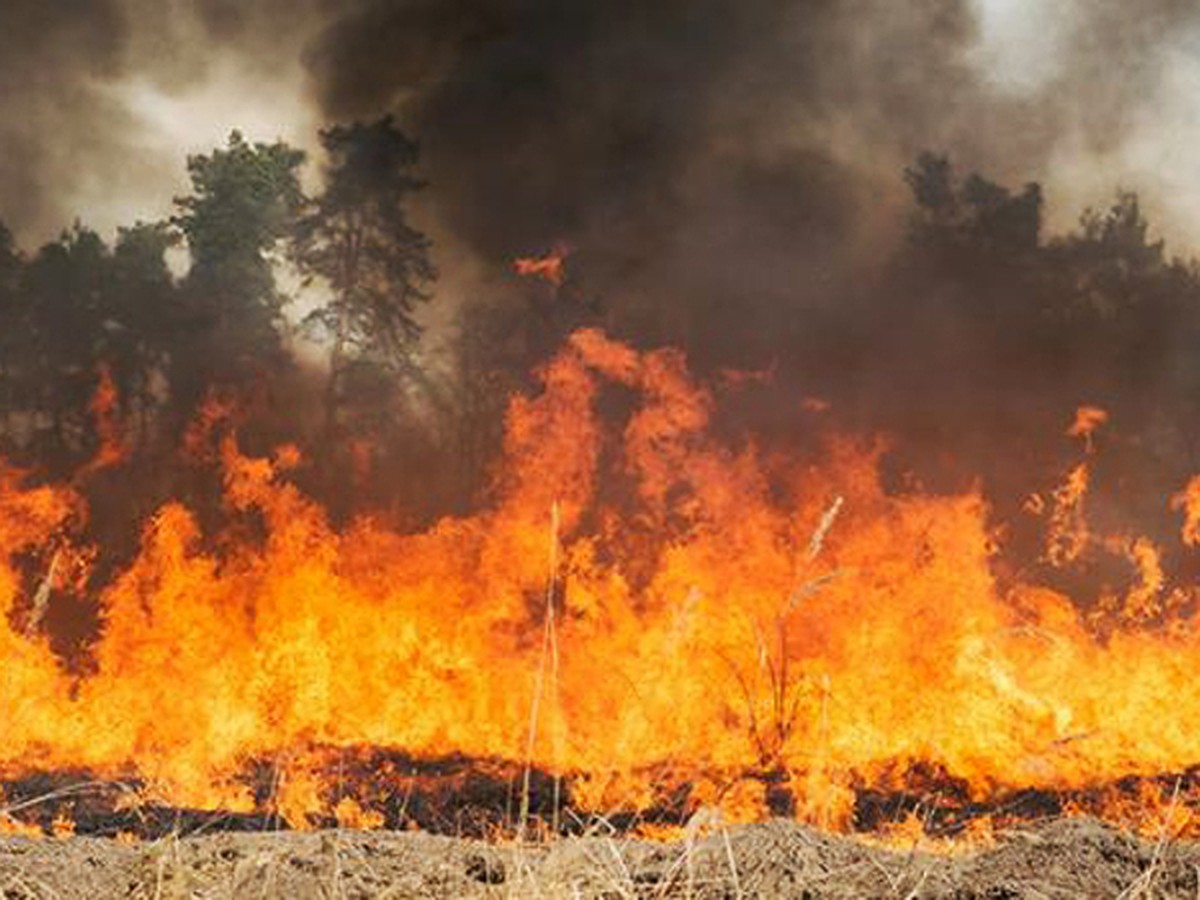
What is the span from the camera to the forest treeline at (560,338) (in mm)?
14805

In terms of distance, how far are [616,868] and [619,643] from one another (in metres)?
8.57

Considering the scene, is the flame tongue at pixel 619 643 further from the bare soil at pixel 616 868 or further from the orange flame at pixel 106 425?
the bare soil at pixel 616 868

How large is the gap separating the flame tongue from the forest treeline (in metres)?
1.06

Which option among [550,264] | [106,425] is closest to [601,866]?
[550,264]

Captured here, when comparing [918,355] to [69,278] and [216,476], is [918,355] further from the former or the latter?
[69,278]

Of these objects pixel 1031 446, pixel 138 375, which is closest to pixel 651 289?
pixel 1031 446

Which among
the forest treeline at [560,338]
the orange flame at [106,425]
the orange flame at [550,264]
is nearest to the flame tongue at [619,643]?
the forest treeline at [560,338]

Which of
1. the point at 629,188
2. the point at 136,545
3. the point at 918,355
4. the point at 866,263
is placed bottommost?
the point at 136,545

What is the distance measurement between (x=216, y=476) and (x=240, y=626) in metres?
3.81

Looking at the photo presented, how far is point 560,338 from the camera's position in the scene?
16.0 m

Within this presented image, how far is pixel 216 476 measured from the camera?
16.2m

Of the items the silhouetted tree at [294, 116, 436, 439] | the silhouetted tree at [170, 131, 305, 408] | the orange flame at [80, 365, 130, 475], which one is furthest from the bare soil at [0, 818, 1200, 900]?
the silhouetted tree at [170, 131, 305, 408]

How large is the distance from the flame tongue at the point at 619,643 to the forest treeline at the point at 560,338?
1.06 m

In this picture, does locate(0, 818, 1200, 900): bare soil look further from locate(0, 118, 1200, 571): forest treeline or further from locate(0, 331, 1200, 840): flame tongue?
locate(0, 118, 1200, 571): forest treeline
